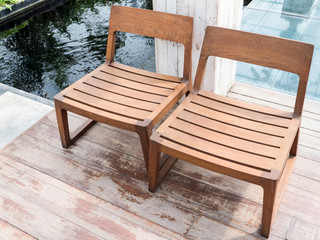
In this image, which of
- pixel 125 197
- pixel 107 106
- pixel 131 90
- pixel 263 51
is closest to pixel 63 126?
pixel 107 106

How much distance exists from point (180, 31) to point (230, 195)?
1031mm

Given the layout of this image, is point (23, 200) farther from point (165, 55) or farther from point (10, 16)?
point (10, 16)

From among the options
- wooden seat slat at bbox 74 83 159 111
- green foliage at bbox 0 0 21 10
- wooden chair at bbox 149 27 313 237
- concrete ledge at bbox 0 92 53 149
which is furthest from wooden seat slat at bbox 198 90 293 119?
green foliage at bbox 0 0 21 10

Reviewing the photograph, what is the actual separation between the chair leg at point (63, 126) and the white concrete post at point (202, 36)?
84cm

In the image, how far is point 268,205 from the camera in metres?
1.55

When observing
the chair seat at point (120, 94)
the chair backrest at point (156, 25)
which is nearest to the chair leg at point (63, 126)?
the chair seat at point (120, 94)

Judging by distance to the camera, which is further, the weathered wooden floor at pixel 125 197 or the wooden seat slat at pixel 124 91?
the wooden seat slat at pixel 124 91

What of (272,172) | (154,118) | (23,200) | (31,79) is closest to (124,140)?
(154,118)

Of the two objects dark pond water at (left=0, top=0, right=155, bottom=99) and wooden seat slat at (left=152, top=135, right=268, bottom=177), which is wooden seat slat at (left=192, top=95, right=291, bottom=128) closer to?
wooden seat slat at (left=152, top=135, right=268, bottom=177)

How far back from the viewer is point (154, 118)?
5.96ft

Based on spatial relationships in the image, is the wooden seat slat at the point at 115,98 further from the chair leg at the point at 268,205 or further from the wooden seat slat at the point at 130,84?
the chair leg at the point at 268,205

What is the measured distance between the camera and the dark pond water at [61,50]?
12.8 feet

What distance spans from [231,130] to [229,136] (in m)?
0.05

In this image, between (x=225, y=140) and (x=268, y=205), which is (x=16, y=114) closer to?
(x=225, y=140)
